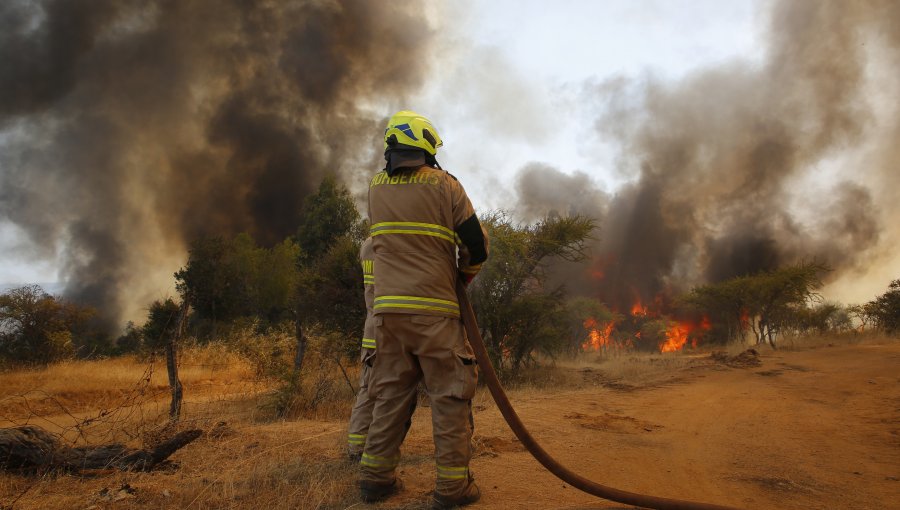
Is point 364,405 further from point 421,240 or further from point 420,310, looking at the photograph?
point 421,240

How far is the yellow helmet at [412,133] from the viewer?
11.8 feet

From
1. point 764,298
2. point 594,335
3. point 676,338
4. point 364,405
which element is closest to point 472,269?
point 364,405

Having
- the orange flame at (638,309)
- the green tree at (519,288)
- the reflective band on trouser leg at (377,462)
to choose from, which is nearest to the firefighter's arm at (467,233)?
the reflective band on trouser leg at (377,462)

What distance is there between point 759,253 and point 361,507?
31.1 metres

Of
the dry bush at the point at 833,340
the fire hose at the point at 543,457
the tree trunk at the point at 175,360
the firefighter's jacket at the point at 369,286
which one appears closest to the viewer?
the fire hose at the point at 543,457

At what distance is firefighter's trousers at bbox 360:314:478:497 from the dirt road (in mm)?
349

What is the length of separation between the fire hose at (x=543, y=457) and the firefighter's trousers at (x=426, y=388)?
0.08 meters

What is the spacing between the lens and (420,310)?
3.33 m

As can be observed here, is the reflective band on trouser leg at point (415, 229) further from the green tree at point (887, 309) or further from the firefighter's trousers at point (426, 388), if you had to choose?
the green tree at point (887, 309)

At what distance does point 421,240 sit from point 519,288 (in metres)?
8.48

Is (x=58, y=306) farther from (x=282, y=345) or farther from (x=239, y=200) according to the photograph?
(x=239, y=200)

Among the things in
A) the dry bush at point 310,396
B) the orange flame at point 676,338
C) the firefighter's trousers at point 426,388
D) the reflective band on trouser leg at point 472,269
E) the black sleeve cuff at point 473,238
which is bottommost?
the orange flame at point 676,338

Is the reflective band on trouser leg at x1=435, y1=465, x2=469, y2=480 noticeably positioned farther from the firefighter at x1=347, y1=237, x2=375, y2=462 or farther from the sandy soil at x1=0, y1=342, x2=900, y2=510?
the firefighter at x1=347, y1=237, x2=375, y2=462

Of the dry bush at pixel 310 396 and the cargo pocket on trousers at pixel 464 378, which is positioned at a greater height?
the cargo pocket on trousers at pixel 464 378
